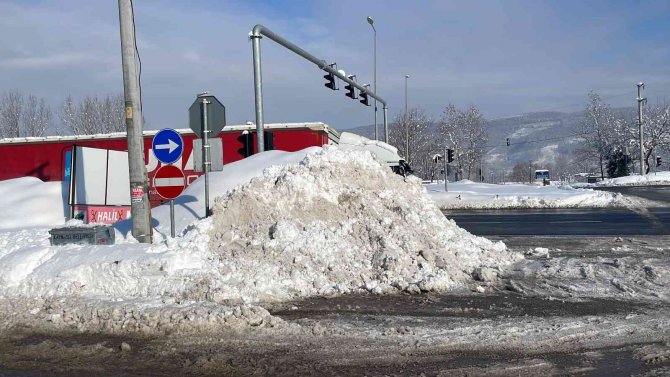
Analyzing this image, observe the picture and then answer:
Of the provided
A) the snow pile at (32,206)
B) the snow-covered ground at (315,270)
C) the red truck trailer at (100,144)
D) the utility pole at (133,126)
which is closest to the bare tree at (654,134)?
the red truck trailer at (100,144)

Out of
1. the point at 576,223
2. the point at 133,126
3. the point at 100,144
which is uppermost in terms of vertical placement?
the point at 100,144

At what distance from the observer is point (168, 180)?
38.6ft

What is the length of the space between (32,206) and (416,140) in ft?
183

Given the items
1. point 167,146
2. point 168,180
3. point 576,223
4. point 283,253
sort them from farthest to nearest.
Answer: point 576,223
point 167,146
point 168,180
point 283,253

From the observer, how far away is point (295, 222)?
11727mm

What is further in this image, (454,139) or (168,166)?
(454,139)

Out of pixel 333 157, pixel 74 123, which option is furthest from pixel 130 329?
pixel 74 123

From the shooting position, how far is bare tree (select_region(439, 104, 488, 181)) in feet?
269

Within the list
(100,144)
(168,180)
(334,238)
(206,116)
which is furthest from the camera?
(100,144)

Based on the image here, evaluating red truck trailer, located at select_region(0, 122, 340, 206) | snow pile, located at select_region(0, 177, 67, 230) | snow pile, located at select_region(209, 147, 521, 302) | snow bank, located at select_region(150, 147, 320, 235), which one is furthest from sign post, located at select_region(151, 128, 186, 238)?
red truck trailer, located at select_region(0, 122, 340, 206)

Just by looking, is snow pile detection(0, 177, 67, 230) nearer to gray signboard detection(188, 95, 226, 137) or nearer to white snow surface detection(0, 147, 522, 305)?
white snow surface detection(0, 147, 522, 305)

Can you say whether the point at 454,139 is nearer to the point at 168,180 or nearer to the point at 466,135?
the point at 466,135

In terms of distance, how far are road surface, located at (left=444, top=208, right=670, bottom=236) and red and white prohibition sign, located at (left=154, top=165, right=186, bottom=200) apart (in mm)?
10900

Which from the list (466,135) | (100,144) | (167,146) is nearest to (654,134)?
(466,135)
